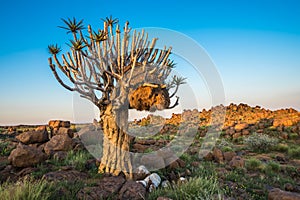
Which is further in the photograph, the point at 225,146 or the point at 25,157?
the point at 225,146

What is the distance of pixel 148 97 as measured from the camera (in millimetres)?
5719

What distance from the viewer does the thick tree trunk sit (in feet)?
18.6

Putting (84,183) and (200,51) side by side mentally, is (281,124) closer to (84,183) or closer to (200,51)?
(200,51)

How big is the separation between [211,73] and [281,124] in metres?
19.7

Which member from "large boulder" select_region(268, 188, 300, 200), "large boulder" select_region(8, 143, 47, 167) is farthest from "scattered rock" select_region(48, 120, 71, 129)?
"large boulder" select_region(268, 188, 300, 200)

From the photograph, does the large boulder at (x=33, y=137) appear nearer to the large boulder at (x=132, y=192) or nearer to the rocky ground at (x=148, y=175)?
the rocky ground at (x=148, y=175)

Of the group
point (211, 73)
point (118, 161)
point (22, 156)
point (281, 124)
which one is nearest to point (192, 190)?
point (118, 161)

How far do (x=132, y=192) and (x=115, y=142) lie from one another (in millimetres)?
1620

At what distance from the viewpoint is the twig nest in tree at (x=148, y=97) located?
5.67 meters

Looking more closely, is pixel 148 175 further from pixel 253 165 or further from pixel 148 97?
pixel 253 165

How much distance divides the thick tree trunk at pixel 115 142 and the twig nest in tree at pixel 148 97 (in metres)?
0.35

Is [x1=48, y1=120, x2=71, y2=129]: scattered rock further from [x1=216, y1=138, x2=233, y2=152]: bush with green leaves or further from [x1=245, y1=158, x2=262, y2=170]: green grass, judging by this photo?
[x1=245, y1=158, x2=262, y2=170]: green grass

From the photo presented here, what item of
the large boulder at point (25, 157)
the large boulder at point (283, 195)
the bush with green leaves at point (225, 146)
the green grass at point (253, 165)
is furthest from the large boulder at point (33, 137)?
the bush with green leaves at point (225, 146)

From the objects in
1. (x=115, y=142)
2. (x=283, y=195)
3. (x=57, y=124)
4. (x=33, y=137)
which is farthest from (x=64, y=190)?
(x=57, y=124)
